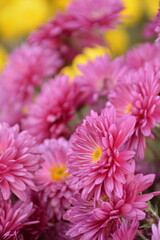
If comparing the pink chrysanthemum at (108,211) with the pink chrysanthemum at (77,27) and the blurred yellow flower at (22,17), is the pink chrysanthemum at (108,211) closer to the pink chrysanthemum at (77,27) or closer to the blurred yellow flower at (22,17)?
the pink chrysanthemum at (77,27)

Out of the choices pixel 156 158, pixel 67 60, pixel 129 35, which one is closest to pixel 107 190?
pixel 156 158

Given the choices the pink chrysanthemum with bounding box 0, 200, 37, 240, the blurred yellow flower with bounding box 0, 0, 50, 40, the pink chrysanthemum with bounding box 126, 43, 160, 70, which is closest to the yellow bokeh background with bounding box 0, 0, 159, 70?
the blurred yellow flower with bounding box 0, 0, 50, 40

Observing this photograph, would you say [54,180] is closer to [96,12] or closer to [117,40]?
[96,12]

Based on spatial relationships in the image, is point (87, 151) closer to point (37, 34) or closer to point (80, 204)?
point (80, 204)

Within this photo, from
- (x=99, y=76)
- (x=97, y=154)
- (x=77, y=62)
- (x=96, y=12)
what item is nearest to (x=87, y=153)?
(x=97, y=154)

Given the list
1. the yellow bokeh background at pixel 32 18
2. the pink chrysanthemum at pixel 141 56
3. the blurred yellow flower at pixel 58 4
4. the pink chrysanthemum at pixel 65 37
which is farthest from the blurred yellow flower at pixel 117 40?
the pink chrysanthemum at pixel 141 56

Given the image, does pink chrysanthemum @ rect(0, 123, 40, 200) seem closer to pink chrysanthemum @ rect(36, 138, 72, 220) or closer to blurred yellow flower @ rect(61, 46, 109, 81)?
pink chrysanthemum @ rect(36, 138, 72, 220)
